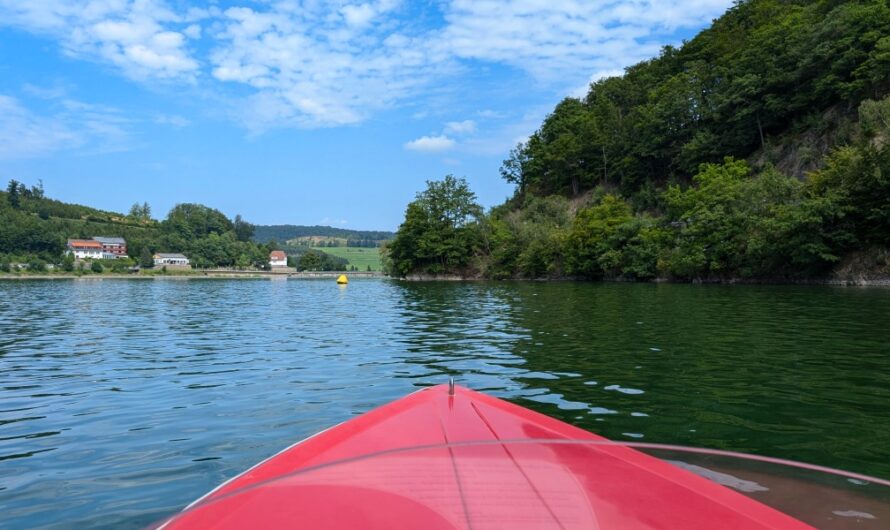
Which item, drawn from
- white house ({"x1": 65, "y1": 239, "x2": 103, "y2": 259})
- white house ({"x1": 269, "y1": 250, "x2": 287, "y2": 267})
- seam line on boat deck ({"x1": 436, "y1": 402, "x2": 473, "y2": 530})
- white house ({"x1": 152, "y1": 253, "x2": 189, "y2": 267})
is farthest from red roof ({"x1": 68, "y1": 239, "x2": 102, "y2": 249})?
seam line on boat deck ({"x1": 436, "y1": 402, "x2": 473, "y2": 530})

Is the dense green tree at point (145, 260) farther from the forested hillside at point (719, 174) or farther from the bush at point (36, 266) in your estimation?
the forested hillside at point (719, 174)

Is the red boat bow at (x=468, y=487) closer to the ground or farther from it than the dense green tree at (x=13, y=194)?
closer to the ground

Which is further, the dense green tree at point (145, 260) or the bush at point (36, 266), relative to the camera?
the dense green tree at point (145, 260)

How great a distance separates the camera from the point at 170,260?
522ft

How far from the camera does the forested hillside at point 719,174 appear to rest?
3744 cm

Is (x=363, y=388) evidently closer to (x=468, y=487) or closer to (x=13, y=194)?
(x=468, y=487)

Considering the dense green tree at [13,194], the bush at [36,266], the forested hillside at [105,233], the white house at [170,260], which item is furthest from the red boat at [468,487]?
the dense green tree at [13,194]

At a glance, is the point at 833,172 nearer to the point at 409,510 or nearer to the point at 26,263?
the point at 409,510

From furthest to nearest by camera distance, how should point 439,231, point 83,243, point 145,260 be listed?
point 83,243
point 145,260
point 439,231

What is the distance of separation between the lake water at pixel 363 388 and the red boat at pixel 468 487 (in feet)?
6.18

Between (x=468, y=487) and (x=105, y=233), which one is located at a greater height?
(x=105, y=233)

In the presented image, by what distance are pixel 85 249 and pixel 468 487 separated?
183 metres

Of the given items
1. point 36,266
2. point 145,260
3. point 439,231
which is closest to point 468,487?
point 439,231

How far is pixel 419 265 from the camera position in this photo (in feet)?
289
